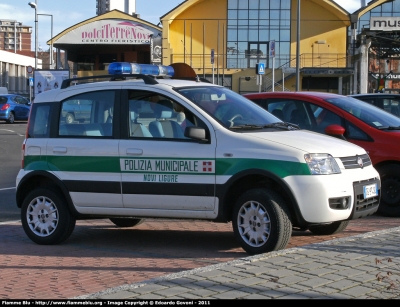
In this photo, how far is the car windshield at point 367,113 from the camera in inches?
402

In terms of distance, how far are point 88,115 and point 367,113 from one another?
168 inches

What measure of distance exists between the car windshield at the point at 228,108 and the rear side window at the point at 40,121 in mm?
1673

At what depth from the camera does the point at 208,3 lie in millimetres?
55938

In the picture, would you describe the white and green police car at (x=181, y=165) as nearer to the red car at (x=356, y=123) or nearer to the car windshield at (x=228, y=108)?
the car windshield at (x=228, y=108)

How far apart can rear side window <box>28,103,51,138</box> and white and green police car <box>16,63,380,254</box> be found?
1 cm

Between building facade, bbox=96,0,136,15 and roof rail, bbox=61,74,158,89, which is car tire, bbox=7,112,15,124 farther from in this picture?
roof rail, bbox=61,74,158,89

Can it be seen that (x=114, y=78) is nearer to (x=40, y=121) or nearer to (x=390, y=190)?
(x=40, y=121)

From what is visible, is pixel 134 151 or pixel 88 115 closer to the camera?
pixel 134 151

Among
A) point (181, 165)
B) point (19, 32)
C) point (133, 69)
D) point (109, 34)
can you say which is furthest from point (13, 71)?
point (19, 32)

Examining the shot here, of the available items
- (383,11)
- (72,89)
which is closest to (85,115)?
(72,89)

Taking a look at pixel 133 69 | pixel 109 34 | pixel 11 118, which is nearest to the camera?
pixel 133 69

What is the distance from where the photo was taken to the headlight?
7066 mm

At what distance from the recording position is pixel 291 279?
5570mm

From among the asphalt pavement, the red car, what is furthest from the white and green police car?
the red car
